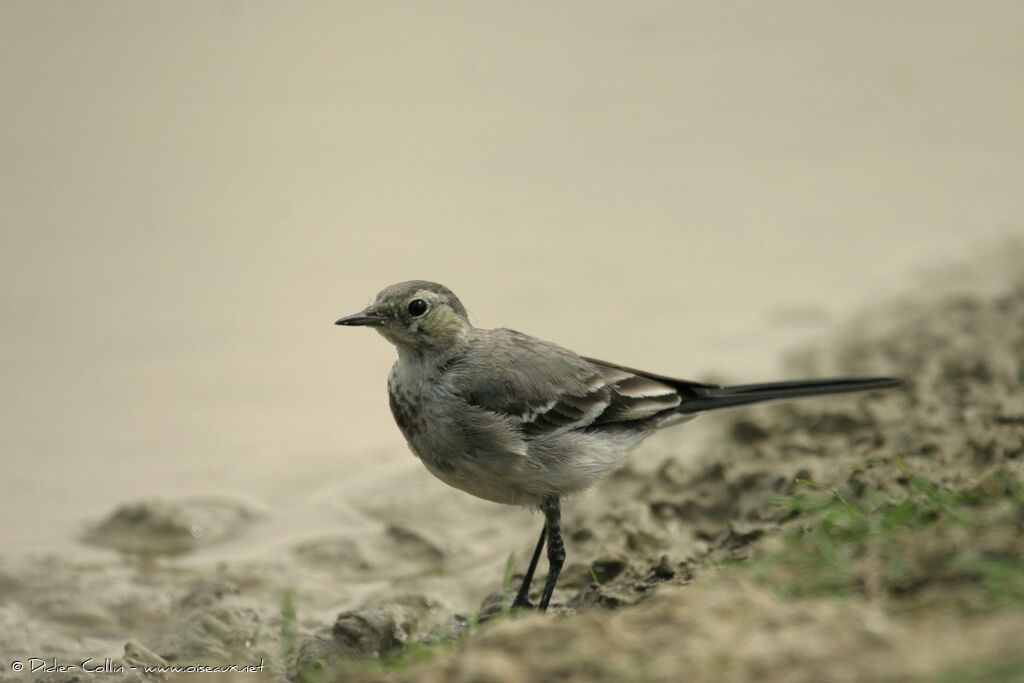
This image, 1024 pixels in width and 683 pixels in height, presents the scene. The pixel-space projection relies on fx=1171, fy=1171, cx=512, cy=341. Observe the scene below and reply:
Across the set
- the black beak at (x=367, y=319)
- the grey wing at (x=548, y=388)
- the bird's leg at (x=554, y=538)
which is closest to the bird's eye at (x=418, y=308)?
the black beak at (x=367, y=319)

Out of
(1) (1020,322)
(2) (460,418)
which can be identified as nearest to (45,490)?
(2) (460,418)

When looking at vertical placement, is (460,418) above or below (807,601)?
above

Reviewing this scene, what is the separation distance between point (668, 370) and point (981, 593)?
6039 mm

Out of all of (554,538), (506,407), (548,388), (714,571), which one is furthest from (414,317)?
(714,571)

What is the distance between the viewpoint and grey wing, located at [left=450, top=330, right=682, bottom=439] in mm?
6234

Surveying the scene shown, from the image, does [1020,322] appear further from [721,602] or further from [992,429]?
[721,602]

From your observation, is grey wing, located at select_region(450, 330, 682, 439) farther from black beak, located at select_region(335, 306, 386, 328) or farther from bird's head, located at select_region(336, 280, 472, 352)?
black beak, located at select_region(335, 306, 386, 328)

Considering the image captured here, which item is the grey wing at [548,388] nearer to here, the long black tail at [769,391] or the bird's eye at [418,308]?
the long black tail at [769,391]

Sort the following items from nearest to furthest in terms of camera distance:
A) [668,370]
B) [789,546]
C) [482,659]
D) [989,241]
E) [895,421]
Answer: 1. [482,659]
2. [789,546]
3. [895,421]
4. [668,370]
5. [989,241]

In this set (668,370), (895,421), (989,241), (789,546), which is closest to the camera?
(789,546)

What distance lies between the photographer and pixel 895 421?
311 inches

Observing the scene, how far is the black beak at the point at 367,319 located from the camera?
6289 mm

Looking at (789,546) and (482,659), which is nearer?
(482,659)

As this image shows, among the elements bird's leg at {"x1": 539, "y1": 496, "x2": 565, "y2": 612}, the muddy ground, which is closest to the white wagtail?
bird's leg at {"x1": 539, "y1": 496, "x2": 565, "y2": 612}
